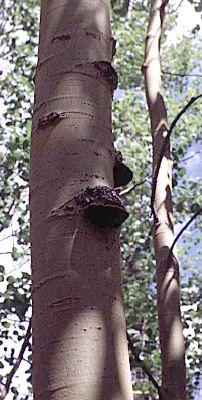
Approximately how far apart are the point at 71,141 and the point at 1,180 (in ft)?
14.6

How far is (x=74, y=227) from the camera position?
0.88m

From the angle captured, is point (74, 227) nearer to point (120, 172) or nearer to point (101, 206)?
point (101, 206)

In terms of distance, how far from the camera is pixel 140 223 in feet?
23.0

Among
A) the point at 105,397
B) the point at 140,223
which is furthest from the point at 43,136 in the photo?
the point at 140,223

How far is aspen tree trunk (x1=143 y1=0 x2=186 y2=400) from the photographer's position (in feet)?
7.11

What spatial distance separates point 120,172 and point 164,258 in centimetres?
152

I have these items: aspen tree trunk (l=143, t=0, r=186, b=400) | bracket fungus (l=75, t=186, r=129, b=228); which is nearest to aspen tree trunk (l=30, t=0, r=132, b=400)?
bracket fungus (l=75, t=186, r=129, b=228)

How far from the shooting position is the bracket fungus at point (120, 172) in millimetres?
1047

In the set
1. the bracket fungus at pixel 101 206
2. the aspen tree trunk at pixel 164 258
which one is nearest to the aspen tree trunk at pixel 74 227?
the bracket fungus at pixel 101 206

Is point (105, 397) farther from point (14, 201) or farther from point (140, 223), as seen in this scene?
point (140, 223)

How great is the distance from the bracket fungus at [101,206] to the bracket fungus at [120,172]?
6.1 inches

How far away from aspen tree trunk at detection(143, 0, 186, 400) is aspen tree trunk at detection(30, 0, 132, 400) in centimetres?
130

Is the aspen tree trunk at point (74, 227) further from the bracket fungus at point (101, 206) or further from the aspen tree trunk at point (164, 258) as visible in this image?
the aspen tree trunk at point (164, 258)

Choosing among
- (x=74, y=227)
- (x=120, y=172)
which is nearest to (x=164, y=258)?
(x=120, y=172)
